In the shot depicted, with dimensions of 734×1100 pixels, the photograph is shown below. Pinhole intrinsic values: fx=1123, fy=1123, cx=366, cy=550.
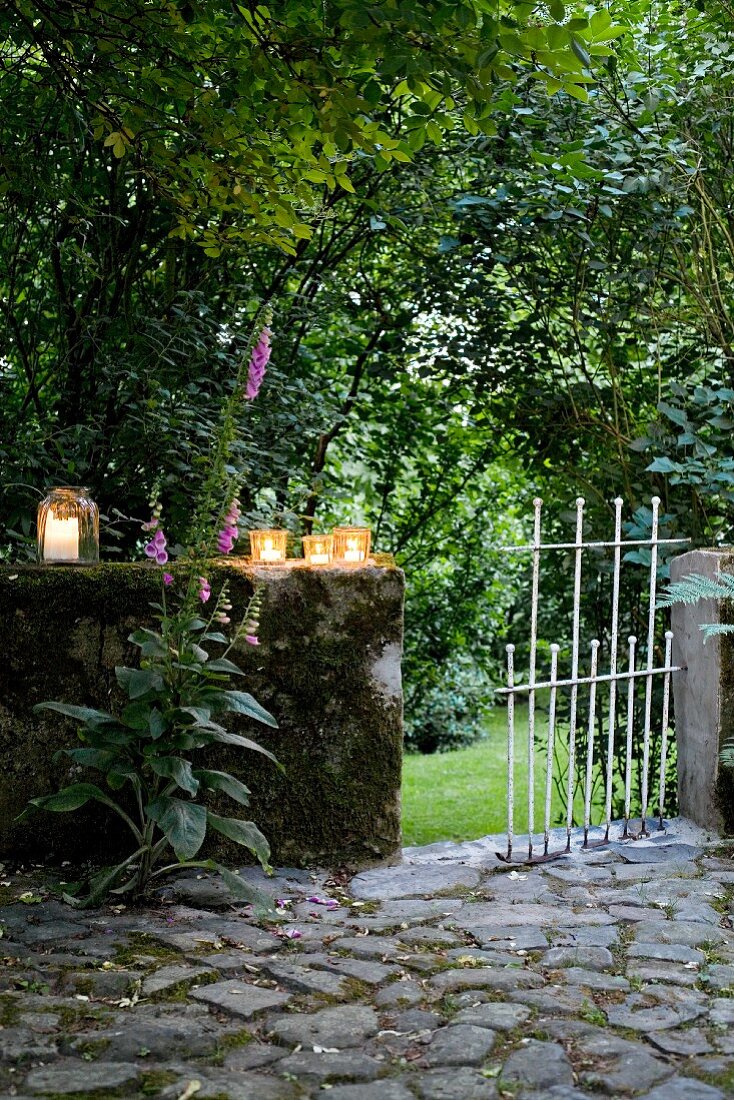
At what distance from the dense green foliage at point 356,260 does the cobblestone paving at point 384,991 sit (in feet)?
6.04

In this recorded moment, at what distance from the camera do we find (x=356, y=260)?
252 inches

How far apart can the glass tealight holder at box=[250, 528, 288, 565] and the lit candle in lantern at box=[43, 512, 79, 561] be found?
0.70 meters

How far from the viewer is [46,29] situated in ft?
14.1

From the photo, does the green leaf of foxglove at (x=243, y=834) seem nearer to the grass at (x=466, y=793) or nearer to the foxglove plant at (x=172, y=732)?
the foxglove plant at (x=172, y=732)

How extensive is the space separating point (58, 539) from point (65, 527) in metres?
0.05

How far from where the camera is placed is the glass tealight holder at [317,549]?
14.4 feet

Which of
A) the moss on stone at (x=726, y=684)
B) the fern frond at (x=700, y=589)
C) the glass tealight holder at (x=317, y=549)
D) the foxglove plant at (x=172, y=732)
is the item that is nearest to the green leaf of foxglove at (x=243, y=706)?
the foxglove plant at (x=172, y=732)

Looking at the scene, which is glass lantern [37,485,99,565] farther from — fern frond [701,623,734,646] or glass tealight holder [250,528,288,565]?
fern frond [701,623,734,646]

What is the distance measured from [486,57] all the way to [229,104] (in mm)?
1560

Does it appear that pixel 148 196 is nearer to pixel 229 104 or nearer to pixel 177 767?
pixel 229 104

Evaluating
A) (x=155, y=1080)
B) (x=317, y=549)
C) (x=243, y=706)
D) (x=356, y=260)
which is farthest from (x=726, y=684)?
(x=356, y=260)

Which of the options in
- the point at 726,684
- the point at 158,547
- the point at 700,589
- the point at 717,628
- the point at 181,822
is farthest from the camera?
the point at 726,684

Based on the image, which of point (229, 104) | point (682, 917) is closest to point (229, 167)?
point (229, 104)

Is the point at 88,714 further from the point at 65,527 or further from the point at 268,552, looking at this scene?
the point at 268,552
